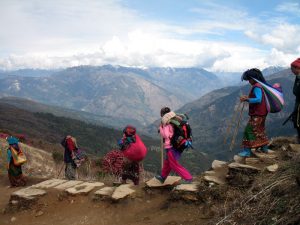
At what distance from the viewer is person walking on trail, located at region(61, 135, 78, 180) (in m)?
Result: 14.0

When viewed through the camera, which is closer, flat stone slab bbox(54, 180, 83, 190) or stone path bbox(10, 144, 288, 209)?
stone path bbox(10, 144, 288, 209)

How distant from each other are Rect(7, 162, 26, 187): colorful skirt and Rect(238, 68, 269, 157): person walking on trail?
8883 millimetres

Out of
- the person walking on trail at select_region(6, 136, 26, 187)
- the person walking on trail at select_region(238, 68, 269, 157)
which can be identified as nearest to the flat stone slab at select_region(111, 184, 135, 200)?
the person walking on trail at select_region(238, 68, 269, 157)

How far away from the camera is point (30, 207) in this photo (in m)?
10.2

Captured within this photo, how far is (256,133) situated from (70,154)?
777cm

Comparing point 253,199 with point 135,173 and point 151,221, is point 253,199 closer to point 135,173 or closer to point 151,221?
point 151,221

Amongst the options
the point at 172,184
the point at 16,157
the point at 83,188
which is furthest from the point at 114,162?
the point at 172,184

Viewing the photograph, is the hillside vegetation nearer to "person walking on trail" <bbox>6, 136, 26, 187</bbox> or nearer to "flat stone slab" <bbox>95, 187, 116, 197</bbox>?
"person walking on trail" <bbox>6, 136, 26, 187</bbox>

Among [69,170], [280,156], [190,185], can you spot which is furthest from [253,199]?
[69,170]

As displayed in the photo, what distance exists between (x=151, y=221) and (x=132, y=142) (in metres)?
3.05

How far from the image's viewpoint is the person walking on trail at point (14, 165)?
44.5 feet

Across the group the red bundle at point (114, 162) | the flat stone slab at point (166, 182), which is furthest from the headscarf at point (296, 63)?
the red bundle at point (114, 162)

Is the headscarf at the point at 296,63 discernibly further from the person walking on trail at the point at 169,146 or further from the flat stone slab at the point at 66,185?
the flat stone slab at the point at 66,185

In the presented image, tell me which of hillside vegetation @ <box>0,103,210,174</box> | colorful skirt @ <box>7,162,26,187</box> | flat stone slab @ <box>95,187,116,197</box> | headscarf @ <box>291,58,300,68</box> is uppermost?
headscarf @ <box>291,58,300,68</box>
